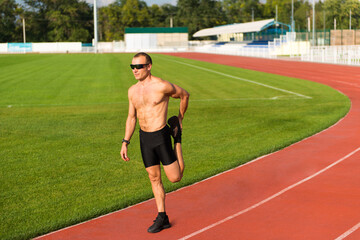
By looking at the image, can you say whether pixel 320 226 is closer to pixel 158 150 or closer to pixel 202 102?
pixel 158 150

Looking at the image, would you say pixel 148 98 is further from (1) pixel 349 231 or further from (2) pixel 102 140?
(2) pixel 102 140

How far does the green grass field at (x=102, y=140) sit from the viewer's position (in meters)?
7.51

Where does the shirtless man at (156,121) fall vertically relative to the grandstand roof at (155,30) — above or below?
below

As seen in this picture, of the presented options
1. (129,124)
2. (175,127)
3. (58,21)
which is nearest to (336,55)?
(129,124)

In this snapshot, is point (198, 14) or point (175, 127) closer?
point (175, 127)

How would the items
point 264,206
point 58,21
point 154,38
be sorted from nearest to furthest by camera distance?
point 264,206 → point 154,38 → point 58,21

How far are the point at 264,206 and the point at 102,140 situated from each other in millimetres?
5977

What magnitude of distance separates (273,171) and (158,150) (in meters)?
3.83

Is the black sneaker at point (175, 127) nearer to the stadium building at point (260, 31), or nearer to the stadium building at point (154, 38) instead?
the stadium building at point (260, 31)

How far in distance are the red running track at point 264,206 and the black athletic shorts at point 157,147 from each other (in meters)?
0.91

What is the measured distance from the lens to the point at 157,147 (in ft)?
19.4

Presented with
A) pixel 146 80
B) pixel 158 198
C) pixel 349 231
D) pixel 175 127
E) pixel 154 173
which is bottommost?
pixel 349 231

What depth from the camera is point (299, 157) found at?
10.3 metres

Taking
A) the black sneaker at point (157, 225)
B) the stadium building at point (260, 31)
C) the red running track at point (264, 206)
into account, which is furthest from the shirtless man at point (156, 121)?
the stadium building at point (260, 31)
